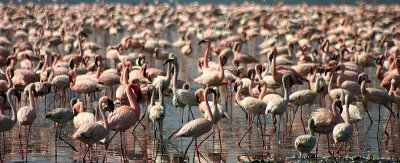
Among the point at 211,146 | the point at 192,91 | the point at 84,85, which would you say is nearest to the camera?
the point at 211,146

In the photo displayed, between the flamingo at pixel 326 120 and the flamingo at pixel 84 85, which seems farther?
the flamingo at pixel 84 85

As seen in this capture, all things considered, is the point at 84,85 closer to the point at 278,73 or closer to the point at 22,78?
the point at 22,78

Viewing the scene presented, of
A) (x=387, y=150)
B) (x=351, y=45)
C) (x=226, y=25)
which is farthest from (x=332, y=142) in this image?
(x=226, y=25)

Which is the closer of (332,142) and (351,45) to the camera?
(332,142)

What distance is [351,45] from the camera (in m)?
20.2

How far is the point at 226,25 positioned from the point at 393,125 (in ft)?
70.0

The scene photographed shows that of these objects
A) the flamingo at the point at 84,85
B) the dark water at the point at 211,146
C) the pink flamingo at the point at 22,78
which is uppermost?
the pink flamingo at the point at 22,78

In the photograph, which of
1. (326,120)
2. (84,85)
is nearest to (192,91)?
(84,85)

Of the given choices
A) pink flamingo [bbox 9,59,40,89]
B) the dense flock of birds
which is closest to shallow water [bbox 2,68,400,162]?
the dense flock of birds

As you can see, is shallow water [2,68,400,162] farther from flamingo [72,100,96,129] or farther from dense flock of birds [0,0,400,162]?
flamingo [72,100,96,129]

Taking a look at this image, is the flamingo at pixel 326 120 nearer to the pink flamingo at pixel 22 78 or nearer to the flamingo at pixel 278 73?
the flamingo at pixel 278 73

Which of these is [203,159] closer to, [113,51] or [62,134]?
[62,134]

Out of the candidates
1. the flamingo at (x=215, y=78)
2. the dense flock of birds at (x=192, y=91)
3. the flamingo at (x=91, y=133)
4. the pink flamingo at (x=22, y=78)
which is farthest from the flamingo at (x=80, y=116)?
the flamingo at (x=215, y=78)

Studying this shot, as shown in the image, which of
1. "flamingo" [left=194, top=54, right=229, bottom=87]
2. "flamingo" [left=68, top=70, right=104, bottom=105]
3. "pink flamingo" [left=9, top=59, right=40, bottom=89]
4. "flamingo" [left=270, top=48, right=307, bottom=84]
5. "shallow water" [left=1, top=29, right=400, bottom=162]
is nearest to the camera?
"shallow water" [left=1, top=29, right=400, bottom=162]
